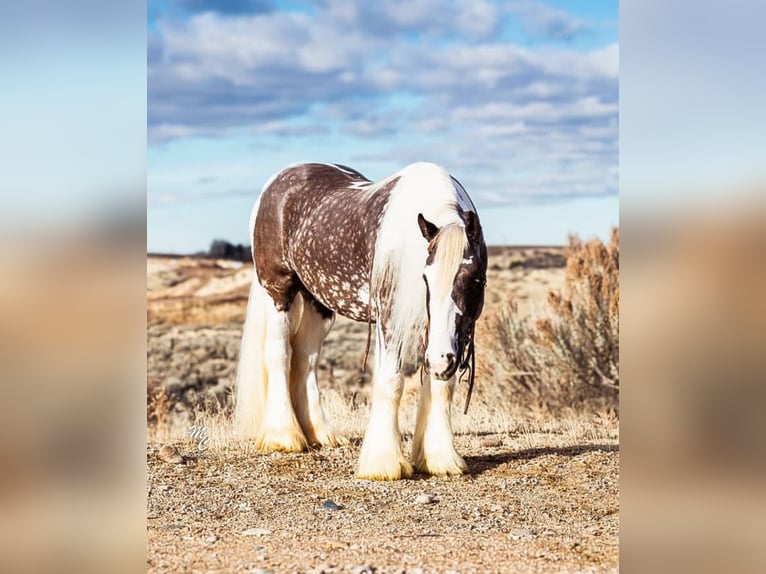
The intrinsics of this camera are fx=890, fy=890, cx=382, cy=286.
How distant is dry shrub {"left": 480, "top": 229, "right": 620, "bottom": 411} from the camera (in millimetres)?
12094

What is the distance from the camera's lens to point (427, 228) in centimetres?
554

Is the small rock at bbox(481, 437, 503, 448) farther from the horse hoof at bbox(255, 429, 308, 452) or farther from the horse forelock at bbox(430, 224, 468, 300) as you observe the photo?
the horse forelock at bbox(430, 224, 468, 300)

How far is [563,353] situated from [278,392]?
19.8ft

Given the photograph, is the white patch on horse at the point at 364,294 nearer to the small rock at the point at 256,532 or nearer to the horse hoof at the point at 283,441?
the horse hoof at the point at 283,441

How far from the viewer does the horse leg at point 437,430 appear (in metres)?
6.14

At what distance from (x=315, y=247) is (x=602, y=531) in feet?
10.3

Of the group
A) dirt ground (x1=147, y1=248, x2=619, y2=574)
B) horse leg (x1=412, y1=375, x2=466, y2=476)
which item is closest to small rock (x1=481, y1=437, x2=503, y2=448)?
dirt ground (x1=147, y1=248, x2=619, y2=574)

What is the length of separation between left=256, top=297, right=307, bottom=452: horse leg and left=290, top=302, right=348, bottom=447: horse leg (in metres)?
0.12

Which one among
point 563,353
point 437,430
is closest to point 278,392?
point 437,430

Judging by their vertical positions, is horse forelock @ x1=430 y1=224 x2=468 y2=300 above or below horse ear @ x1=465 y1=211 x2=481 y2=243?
below

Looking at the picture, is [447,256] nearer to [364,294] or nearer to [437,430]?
[364,294]

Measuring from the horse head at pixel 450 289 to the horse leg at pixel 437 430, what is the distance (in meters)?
0.70

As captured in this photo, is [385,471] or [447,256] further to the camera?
[385,471]
